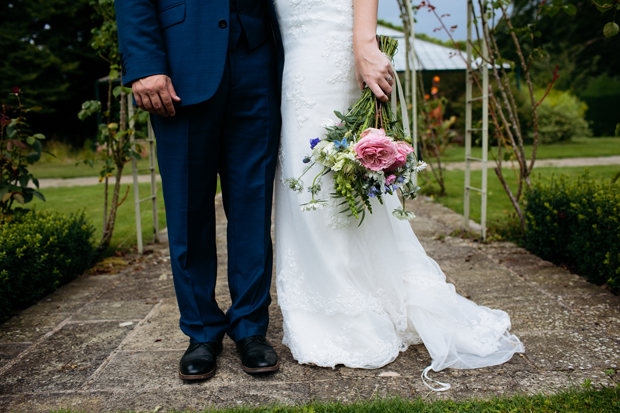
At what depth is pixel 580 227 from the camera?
2.86 m

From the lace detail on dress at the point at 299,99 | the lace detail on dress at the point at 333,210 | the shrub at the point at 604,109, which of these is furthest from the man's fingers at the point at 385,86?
the shrub at the point at 604,109

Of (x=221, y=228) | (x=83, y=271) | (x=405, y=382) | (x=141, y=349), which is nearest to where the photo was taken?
(x=405, y=382)

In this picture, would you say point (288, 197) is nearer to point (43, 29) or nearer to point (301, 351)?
point (301, 351)

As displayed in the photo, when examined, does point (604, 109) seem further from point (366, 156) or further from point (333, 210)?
point (366, 156)

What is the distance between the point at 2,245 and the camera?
2.47m

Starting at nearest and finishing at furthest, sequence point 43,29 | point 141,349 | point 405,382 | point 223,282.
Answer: point 405,382 → point 141,349 → point 223,282 → point 43,29

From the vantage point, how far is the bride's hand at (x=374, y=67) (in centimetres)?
174

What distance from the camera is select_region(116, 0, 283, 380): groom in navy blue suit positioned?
168 cm

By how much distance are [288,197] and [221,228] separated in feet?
9.43

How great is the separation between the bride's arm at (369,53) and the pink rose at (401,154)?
0.22 meters

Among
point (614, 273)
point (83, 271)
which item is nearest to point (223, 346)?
point (83, 271)

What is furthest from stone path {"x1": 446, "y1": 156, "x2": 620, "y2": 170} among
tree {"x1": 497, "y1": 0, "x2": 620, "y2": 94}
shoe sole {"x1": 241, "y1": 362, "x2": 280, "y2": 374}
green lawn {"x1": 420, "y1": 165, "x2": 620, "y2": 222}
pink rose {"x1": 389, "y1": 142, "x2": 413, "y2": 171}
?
tree {"x1": 497, "y1": 0, "x2": 620, "y2": 94}

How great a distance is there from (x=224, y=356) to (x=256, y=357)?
23cm

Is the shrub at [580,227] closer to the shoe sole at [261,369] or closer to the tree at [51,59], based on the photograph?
the shoe sole at [261,369]
